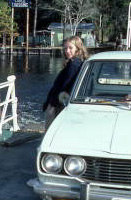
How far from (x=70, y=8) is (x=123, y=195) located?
7279 cm

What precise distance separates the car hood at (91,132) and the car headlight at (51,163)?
0.27 ft

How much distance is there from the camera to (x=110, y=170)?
15.0 feet

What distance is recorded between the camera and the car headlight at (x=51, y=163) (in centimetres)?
468

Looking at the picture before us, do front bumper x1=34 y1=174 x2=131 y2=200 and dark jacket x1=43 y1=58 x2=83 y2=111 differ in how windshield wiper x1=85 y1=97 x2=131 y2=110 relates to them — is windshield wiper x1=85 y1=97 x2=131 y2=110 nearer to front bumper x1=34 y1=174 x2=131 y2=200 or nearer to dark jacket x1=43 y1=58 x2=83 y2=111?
dark jacket x1=43 y1=58 x2=83 y2=111

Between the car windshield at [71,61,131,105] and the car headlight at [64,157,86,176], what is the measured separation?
1289 millimetres

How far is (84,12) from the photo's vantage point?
76.6 m

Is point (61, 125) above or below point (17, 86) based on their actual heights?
above

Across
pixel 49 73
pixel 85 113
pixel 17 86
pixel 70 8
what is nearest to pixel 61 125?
pixel 85 113

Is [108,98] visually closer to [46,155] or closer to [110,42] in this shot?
[46,155]

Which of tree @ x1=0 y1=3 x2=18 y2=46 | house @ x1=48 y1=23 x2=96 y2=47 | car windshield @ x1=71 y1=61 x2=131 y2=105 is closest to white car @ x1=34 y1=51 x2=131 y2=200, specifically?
car windshield @ x1=71 y1=61 x2=131 y2=105

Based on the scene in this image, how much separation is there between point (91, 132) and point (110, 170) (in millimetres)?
486

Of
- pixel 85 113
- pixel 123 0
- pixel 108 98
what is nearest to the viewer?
pixel 85 113

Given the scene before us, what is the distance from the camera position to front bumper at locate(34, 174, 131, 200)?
448 centimetres

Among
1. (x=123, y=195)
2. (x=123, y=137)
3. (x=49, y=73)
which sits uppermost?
(x=123, y=137)
